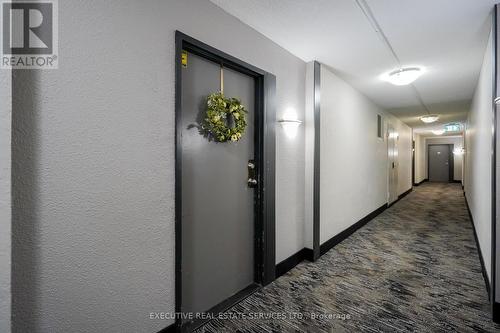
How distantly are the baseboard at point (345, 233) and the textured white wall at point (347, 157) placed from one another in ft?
0.23

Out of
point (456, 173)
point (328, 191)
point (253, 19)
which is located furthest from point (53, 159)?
point (456, 173)

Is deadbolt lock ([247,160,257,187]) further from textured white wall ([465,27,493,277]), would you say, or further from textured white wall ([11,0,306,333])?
textured white wall ([465,27,493,277])

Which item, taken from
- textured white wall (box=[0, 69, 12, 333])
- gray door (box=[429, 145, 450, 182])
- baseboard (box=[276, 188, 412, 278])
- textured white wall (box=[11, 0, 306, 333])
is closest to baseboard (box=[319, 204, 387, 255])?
baseboard (box=[276, 188, 412, 278])

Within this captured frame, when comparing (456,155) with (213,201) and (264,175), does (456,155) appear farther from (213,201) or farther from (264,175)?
(213,201)

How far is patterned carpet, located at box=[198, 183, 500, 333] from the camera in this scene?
189 cm

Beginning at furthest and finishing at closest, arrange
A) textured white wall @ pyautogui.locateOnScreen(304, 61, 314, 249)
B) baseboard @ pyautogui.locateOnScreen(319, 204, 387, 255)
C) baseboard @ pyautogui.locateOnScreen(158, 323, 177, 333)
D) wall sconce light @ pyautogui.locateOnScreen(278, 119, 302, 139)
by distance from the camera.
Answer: baseboard @ pyautogui.locateOnScreen(319, 204, 387, 255) → textured white wall @ pyautogui.locateOnScreen(304, 61, 314, 249) → wall sconce light @ pyautogui.locateOnScreen(278, 119, 302, 139) → baseboard @ pyautogui.locateOnScreen(158, 323, 177, 333)

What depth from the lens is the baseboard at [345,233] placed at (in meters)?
3.34

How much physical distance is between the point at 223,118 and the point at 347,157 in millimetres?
2755

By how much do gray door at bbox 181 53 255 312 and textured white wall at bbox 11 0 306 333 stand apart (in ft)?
0.73

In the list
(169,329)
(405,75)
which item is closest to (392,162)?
(405,75)

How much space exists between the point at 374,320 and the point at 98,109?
248cm

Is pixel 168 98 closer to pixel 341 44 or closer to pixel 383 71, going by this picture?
pixel 341 44

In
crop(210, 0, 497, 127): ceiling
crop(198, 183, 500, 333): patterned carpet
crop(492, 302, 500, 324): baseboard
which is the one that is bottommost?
crop(198, 183, 500, 333): patterned carpet

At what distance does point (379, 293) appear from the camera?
2320 mm
